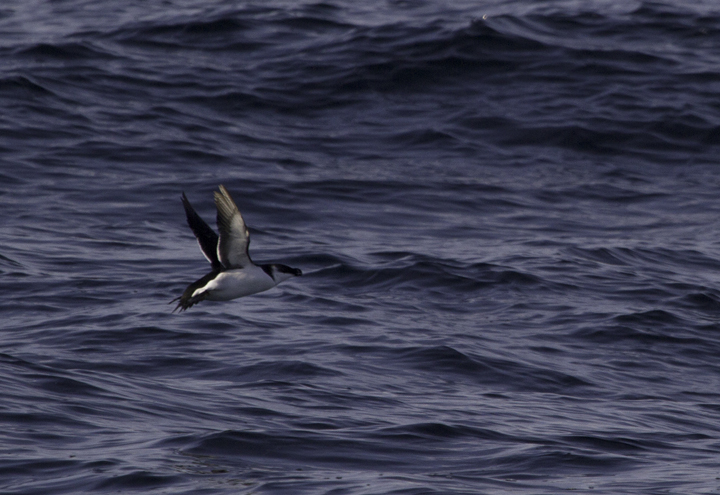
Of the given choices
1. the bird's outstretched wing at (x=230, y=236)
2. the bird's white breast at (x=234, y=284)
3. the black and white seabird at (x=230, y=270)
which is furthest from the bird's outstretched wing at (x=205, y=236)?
the bird's white breast at (x=234, y=284)

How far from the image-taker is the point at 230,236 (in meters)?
7.87

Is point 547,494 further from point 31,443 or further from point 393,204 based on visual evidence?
point 393,204

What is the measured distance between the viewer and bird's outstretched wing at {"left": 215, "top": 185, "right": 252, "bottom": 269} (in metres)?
7.57

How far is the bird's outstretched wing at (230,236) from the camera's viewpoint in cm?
757

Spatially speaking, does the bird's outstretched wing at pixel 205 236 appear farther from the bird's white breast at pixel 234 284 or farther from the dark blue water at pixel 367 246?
the dark blue water at pixel 367 246

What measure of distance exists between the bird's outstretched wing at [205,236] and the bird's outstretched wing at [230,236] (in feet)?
0.87

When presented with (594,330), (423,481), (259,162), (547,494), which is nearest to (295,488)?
(423,481)

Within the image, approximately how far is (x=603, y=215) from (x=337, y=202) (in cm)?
346

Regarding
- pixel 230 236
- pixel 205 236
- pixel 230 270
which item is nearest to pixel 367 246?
pixel 205 236

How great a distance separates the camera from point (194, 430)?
331 inches

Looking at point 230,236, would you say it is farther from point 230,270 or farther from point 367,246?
point 367,246

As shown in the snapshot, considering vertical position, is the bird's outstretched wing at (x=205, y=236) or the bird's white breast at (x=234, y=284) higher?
the bird's outstretched wing at (x=205, y=236)

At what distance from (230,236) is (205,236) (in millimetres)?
603

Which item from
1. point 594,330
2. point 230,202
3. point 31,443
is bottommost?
point 594,330
